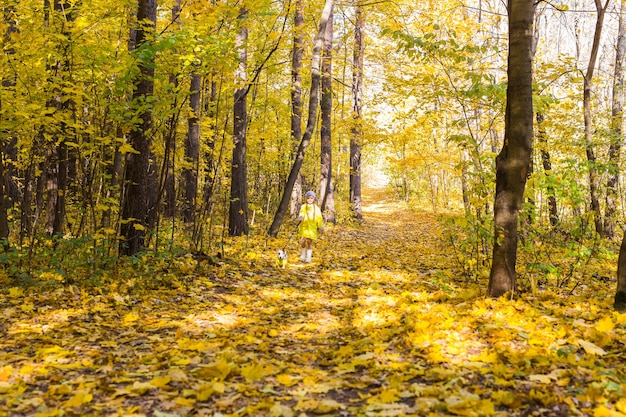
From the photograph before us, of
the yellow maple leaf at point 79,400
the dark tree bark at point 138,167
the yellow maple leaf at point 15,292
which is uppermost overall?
the dark tree bark at point 138,167

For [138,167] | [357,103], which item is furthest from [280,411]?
[357,103]

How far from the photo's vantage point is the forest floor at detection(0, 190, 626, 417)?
2822 mm

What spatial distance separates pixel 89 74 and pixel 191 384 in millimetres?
5449

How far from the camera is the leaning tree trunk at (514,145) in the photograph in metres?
5.07

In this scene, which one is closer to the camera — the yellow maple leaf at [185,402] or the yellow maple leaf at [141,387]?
the yellow maple leaf at [185,402]

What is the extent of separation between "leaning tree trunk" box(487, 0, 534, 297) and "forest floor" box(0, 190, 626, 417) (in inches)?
22.8

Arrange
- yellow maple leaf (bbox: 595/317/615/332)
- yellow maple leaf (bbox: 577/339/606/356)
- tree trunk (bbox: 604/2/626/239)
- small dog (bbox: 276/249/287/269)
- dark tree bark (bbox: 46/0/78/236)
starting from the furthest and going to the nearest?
1. tree trunk (bbox: 604/2/626/239)
2. small dog (bbox: 276/249/287/269)
3. dark tree bark (bbox: 46/0/78/236)
4. yellow maple leaf (bbox: 595/317/615/332)
5. yellow maple leaf (bbox: 577/339/606/356)

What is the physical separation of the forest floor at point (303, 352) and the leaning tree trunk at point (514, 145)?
0.58 meters

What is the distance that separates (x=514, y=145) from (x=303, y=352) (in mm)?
3408

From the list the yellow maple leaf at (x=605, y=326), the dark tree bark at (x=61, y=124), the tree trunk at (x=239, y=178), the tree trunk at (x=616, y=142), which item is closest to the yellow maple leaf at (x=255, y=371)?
the yellow maple leaf at (x=605, y=326)

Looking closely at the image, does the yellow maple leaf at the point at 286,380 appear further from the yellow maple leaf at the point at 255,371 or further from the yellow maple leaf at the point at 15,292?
the yellow maple leaf at the point at 15,292

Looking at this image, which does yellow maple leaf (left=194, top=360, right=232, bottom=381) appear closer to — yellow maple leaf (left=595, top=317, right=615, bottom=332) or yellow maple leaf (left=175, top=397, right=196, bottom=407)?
yellow maple leaf (left=175, top=397, right=196, bottom=407)

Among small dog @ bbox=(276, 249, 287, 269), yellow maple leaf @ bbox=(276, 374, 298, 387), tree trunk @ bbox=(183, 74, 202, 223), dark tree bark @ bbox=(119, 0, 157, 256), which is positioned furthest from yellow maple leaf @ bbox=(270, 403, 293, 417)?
tree trunk @ bbox=(183, 74, 202, 223)

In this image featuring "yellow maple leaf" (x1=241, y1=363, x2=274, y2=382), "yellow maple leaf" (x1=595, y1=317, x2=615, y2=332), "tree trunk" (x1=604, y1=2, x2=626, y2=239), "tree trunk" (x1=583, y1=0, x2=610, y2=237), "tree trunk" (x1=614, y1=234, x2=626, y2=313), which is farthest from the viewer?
"tree trunk" (x1=604, y1=2, x2=626, y2=239)
